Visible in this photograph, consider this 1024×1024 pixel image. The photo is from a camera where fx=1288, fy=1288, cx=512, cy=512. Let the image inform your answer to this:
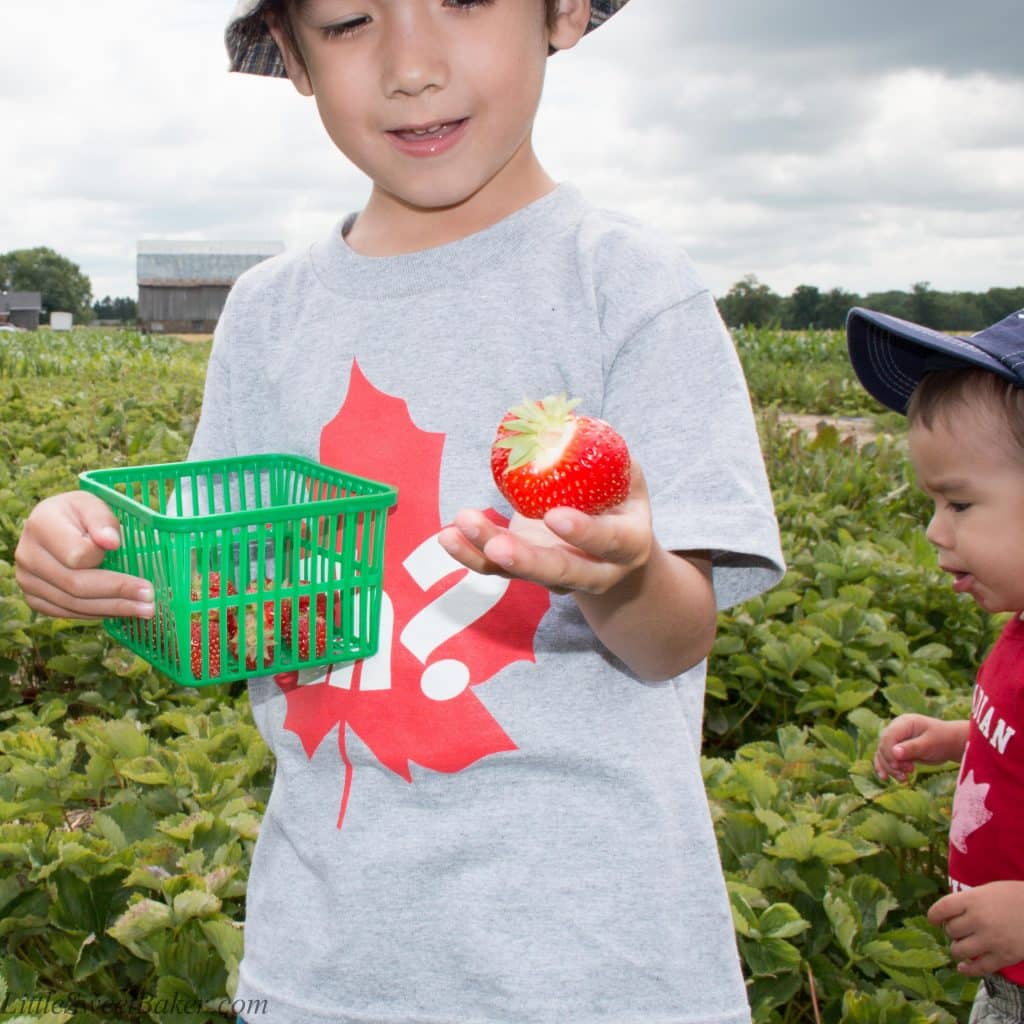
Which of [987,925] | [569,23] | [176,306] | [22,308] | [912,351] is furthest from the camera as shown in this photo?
[22,308]

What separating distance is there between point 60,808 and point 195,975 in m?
0.74

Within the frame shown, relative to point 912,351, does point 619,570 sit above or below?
below

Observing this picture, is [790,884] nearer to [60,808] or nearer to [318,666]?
[318,666]

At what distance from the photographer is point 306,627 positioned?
1.65 m

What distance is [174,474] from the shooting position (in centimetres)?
187

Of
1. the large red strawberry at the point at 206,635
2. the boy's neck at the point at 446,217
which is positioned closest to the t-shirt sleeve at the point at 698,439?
the boy's neck at the point at 446,217

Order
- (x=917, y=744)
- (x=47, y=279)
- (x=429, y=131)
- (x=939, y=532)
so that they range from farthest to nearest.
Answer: (x=47, y=279) → (x=917, y=744) → (x=939, y=532) → (x=429, y=131)

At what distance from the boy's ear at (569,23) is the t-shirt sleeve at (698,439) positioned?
0.44m

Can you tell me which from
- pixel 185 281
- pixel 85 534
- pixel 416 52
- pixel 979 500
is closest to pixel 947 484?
pixel 979 500

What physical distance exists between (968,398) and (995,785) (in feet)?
2.11

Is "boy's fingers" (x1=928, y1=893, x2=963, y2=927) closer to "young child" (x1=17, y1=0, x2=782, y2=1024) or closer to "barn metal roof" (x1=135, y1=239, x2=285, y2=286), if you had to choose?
"young child" (x1=17, y1=0, x2=782, y2=1024)

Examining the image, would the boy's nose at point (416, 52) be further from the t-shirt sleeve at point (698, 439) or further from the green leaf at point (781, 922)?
the green leaf at point (781, 922)

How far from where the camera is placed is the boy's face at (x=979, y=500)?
6.75 feet

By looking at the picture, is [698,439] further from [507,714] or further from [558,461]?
[507,714]
